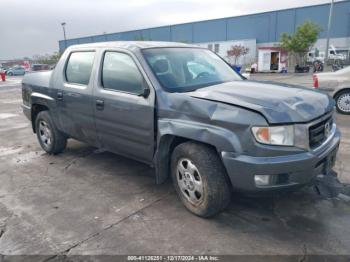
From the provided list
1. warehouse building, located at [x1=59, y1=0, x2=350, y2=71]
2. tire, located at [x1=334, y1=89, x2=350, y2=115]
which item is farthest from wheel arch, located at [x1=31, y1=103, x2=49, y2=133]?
warehouse building, located at [x1=59, y1=0, x2=350, y2=71]

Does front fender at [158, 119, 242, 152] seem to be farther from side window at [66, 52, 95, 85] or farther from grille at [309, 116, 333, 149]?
side window at [66, 52, 95, 85]

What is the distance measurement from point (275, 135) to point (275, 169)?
11.5 inches

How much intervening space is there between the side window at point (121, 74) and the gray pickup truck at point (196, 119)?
13 mm

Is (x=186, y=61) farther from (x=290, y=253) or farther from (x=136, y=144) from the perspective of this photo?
(x=290, y=253)

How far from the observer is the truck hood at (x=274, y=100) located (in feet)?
9.34

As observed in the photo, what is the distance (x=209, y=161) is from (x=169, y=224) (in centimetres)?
79

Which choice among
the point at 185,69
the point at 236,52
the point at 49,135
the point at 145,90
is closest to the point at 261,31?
the point at 236,52

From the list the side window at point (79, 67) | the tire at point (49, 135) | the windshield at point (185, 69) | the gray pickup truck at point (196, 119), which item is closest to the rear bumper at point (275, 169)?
the gray pickup truck at point (196, 119)

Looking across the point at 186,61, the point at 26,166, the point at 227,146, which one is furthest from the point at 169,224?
the point at 26,166

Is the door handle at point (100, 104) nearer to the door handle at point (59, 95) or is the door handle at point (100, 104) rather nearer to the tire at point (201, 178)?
the door handle at point (59, 95)

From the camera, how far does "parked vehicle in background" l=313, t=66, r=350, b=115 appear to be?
862cm

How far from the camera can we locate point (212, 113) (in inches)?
119

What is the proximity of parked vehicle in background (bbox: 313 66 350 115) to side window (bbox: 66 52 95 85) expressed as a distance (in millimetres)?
6698

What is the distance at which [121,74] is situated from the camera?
13.0 feet
